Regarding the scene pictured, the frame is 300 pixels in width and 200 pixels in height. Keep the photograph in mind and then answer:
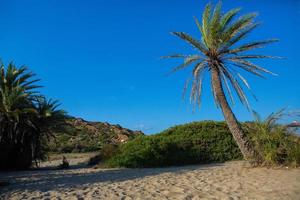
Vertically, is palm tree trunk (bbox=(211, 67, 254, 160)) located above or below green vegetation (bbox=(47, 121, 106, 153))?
below

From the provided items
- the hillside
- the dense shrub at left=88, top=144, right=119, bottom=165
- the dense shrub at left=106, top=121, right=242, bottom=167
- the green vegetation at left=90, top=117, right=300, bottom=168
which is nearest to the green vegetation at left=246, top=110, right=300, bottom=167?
the green vegetation at left=90, top=117, right=300, bottom=168

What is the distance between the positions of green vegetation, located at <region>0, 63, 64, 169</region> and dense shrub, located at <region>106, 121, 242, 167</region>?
3.86 m

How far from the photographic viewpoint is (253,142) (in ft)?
55.9

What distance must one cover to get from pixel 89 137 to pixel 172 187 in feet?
97.1

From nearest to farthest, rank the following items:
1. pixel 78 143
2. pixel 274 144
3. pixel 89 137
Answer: pixel 274 144 → pixel 78 143 → pixel 89 137

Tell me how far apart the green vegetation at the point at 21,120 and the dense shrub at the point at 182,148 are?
A: 386 cm

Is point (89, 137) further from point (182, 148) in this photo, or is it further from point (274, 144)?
point (274, 144)

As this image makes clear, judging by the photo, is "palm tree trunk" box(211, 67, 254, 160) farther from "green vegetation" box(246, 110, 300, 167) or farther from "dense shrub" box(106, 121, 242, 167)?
"dense shrub" box(106, 121, 242, 167)

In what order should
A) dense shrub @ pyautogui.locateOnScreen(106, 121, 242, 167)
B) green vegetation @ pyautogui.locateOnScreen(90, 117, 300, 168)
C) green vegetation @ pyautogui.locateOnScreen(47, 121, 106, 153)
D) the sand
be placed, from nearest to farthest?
the sand < green vegetation @ pyautogui.locateOnScreen(90, 117, 300, 168) < dense shrub @ pyautogui.locateOnScreen(106, 121, 242, 167) < green vegetation @ pyautogui.locateOnScreen(47, 121, 106, 153)

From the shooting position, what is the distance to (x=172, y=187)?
39.8 ft

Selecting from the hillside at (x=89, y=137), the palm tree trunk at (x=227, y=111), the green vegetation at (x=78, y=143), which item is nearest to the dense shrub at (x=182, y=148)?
the palm tree trunk at (x=227, y=111)

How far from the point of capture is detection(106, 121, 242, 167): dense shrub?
21344 millimetres

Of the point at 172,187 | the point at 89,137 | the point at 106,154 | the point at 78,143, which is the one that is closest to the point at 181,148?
the point at 106,154

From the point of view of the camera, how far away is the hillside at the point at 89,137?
36812mm
